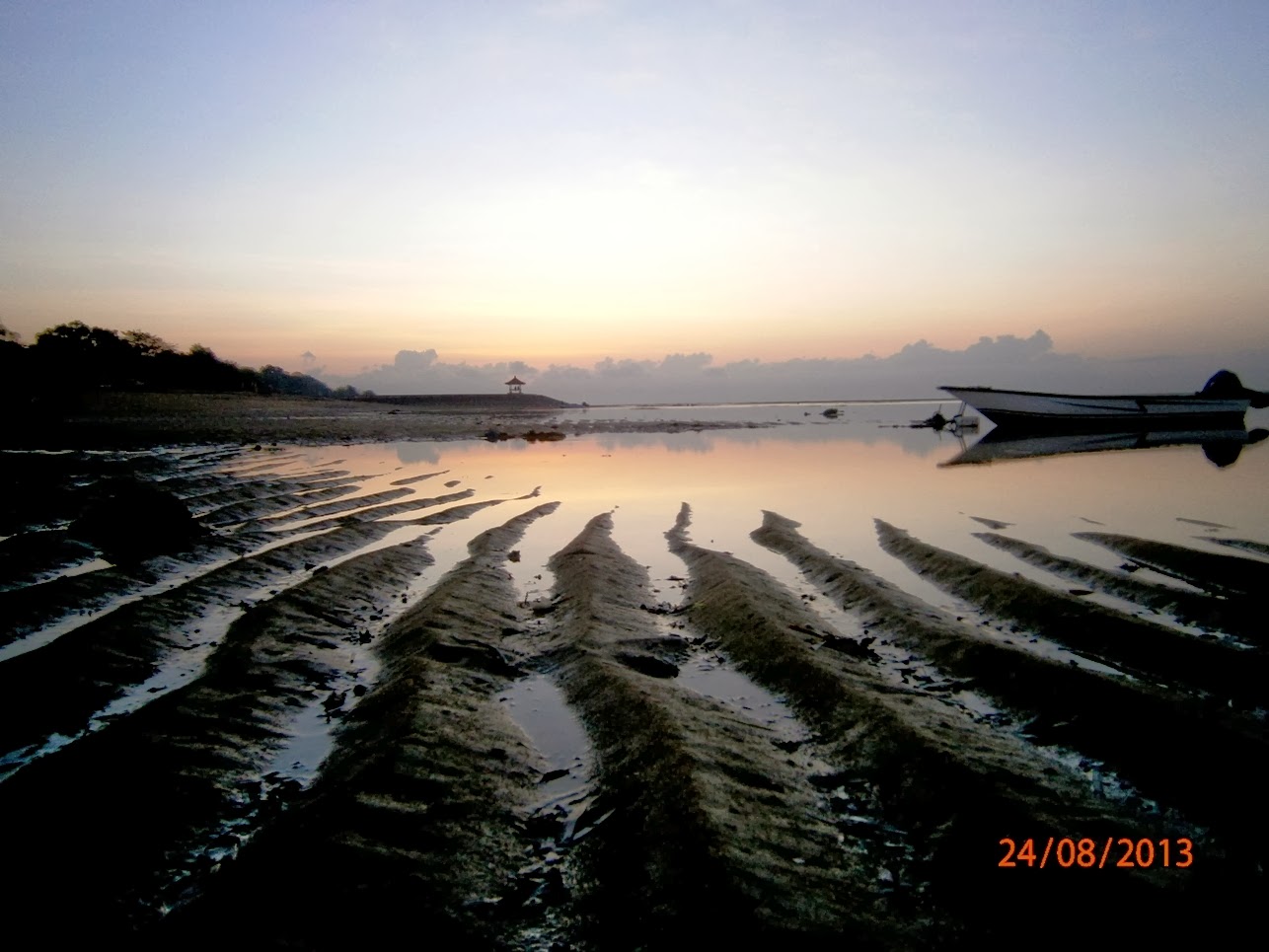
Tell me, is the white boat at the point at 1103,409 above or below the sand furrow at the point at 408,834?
above

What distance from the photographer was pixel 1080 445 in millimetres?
44688

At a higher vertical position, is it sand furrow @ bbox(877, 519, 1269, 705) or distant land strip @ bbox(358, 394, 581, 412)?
distant land strip @ bbox(358, 394, 581, 412)

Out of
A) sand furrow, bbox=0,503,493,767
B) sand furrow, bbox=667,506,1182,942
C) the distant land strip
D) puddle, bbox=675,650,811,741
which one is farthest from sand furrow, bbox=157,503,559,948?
the distant land strip

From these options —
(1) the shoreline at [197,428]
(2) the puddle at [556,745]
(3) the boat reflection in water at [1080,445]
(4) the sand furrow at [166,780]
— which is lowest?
(2) the puddle at [556,745]

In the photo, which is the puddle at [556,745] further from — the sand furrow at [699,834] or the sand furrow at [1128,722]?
the sand furrow at [1128,722]

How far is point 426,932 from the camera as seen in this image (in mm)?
3893

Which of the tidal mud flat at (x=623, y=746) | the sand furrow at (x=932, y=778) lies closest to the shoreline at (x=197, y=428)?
the tidal mud flat at (x=623, y=746)

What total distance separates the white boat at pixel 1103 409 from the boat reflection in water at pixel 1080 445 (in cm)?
106

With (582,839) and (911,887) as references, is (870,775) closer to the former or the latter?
(911,887)

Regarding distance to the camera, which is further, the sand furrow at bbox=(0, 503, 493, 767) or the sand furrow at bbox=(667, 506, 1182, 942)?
the sand furrow at bbox=(0, 503, 493, 767)

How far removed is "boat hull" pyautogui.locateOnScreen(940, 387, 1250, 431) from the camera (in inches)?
2320

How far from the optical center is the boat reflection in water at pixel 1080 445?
36.4 metres

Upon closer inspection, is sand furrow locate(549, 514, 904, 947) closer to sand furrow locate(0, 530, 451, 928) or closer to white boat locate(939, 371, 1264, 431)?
sand furrow locate(0, 530, 451, 928)
